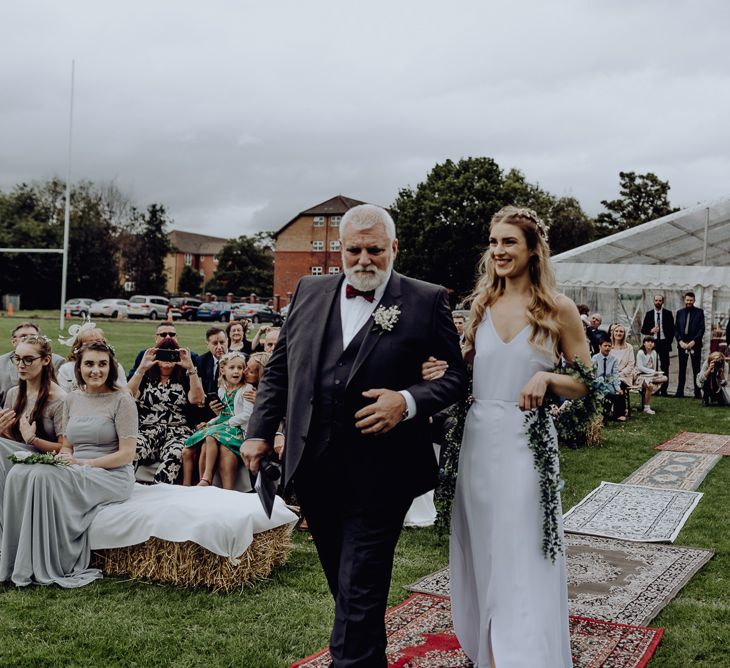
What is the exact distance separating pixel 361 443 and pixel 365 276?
2.34 feet

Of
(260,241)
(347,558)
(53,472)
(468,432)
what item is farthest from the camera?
(260,241)

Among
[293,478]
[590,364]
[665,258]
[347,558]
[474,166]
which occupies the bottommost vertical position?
[347,558]

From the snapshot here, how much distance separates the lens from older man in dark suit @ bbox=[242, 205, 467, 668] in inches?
141

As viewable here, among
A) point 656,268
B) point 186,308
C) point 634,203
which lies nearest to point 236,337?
point 656,268

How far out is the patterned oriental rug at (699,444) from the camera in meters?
12.1

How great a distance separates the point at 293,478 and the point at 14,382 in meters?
5.73

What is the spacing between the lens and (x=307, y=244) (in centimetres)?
8719

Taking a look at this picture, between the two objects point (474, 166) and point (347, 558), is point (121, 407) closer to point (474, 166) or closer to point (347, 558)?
point (347, 558)

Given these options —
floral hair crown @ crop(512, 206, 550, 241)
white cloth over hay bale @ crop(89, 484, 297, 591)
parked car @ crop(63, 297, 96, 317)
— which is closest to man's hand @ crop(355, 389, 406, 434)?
floral hair crown @ crop(512, 206, 550, 241)

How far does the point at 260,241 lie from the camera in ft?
314

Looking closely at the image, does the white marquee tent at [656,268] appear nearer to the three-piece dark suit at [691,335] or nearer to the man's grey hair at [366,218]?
the three-piece dark suit at [691,335]

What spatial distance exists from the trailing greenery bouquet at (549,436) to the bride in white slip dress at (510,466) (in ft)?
0.13

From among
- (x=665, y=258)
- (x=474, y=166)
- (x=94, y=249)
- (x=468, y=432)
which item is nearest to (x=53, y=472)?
(x=468, y=432)

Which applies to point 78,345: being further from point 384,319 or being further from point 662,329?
point 662,329
